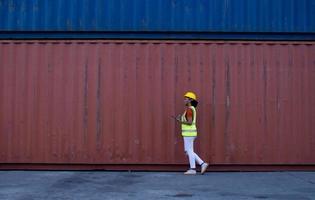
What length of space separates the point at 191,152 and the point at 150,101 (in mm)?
1490

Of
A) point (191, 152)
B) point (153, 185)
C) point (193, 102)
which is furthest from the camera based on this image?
point (193, 102)

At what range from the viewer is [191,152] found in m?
10.2

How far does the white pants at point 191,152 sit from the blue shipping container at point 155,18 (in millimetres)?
2346

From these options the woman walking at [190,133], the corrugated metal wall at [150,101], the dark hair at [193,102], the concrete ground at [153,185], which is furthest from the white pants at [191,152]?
the dark hair at [193,102]

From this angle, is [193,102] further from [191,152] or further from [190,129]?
[191,152]

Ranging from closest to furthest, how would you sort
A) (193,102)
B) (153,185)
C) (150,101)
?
(153,185) → (193,102) → (150,101)

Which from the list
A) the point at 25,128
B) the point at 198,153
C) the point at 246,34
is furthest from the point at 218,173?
the point at 25,128

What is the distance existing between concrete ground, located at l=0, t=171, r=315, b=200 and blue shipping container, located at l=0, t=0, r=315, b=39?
10.1 feet

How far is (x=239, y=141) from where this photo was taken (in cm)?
1080

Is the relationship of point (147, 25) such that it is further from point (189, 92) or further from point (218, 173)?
point (218, 173)

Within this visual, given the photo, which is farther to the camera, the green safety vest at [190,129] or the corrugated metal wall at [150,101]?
the corrugated metal wall at [150,101]

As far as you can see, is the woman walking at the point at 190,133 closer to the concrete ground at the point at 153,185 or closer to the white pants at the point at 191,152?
the white pants at the point at 191,152

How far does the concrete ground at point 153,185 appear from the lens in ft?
25.2

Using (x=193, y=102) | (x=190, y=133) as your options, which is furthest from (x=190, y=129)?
(x=193, y=102)
